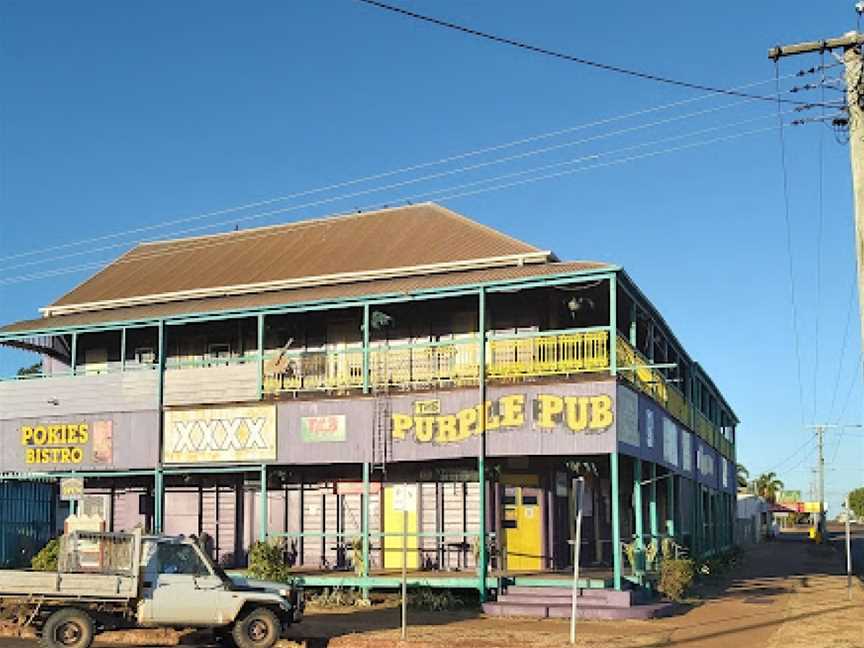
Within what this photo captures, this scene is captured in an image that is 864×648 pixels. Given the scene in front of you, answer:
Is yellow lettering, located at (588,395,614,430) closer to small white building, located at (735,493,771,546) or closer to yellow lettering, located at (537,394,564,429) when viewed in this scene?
yellow lettering, located at (537,394,564,429)

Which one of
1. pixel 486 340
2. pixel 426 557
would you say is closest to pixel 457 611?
pixel 426 557

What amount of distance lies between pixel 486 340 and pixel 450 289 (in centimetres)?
130

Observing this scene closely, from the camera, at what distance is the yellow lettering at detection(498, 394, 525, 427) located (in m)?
21.8

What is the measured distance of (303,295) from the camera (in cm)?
2525

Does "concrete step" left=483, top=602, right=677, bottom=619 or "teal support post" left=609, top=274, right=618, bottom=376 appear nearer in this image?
"concrete step" left=483, top=602, right=677, bottom=619

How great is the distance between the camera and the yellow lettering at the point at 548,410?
21.5 meters

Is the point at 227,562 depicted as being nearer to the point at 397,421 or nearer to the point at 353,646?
the point at 397,421

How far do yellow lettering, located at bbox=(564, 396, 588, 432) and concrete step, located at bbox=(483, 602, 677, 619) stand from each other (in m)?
3.42

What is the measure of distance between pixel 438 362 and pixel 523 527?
453 centimetres

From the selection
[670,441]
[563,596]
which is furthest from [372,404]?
[670,441]

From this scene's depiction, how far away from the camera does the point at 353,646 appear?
16922 millimetres

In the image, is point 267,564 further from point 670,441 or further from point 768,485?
point 768,485

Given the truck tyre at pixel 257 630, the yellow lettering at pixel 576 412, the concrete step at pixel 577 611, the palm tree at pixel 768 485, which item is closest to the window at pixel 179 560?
the truck tyre at pixel 257 630

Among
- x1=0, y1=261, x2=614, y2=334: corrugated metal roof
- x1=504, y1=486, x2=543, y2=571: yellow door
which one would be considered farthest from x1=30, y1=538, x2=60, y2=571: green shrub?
x1=504, y1=486, x2=543, y2=571: yellow door
